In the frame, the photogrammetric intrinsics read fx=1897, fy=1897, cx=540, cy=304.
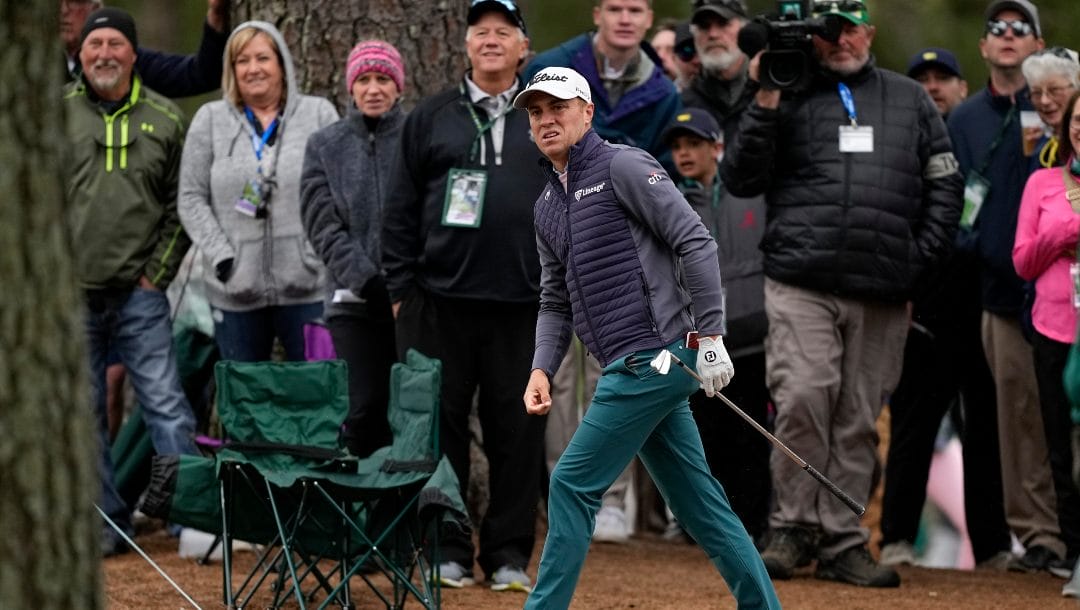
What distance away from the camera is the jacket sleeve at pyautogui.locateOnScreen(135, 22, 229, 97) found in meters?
9.77

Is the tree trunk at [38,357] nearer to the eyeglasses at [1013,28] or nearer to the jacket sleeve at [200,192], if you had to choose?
the jacket sleeve at [200,192]

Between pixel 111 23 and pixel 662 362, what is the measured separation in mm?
4215

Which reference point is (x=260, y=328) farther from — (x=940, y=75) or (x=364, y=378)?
(x=940, y=75)

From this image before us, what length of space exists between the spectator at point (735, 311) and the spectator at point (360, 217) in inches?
59.6

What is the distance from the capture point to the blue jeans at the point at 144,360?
29.1ft

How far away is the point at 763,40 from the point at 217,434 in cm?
351

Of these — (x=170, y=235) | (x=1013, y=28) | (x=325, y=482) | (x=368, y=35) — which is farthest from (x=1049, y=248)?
(x=170, y=235)

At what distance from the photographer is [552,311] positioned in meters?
6.38

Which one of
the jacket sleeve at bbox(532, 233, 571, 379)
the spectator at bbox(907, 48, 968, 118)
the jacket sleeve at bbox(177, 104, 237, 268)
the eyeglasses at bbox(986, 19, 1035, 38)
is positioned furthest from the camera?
the spectator at bbox(907, 48, 968, 118)

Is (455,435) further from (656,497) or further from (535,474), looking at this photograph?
(656,497)

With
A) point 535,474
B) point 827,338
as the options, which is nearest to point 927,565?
point 827,338

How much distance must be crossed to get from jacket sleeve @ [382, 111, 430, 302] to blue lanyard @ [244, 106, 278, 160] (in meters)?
0.95

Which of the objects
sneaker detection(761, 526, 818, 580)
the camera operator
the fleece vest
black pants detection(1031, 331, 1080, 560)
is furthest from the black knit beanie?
black pants detection(1031, 331, 1080, 560)

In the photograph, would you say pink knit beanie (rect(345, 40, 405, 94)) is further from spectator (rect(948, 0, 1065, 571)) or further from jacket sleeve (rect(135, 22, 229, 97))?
spectator (rect(948, 0, 1065, 571))
